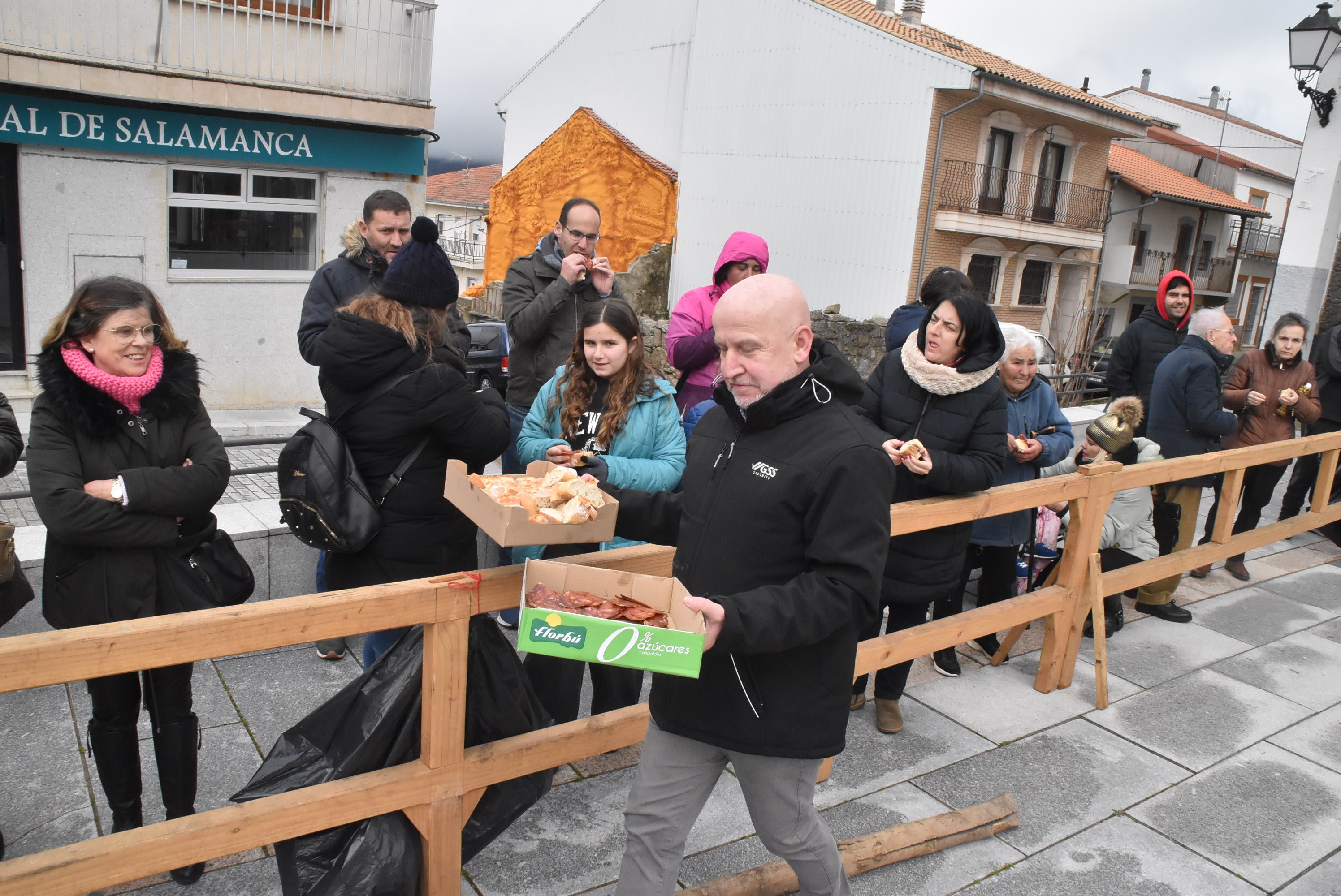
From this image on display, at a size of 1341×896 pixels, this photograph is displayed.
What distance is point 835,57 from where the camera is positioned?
26453 mm

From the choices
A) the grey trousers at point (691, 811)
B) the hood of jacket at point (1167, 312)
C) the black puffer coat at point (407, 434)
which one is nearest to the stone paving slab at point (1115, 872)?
the grey trousers at point (691, 811)

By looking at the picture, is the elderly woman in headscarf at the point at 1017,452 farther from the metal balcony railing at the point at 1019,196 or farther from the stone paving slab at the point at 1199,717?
the metal balcony railing at the point at 1019,196

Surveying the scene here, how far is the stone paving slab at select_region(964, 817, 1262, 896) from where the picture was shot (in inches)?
130

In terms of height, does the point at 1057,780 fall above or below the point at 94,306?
below

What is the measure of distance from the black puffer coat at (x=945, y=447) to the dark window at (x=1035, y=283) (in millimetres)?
30061

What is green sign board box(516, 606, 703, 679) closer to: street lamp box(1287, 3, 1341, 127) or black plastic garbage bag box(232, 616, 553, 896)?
black plastic garbage bag box(232, 616, 553, 896)

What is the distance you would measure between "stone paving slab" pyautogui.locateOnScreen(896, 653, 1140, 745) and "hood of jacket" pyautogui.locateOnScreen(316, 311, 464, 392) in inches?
109

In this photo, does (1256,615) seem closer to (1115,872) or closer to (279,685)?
(1115,872)

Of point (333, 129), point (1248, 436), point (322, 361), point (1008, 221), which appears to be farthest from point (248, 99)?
point (1008, 221)

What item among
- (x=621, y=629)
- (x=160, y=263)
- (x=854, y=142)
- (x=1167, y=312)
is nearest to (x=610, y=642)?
(x=621, y=629)

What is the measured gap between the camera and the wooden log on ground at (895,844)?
3.07 m

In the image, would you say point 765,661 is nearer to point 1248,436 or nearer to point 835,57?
point 1248,436

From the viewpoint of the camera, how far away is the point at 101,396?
296cm

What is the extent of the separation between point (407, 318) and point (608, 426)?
0.94 meters
